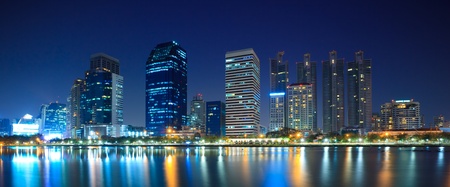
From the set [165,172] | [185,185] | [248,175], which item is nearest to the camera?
[185,185]

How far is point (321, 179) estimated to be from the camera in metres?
37.4

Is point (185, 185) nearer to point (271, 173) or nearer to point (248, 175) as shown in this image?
point (248, 175)

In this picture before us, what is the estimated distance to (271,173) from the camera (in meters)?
41.8

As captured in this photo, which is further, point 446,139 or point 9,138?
point 9,138

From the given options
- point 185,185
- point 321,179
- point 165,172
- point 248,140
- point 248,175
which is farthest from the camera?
point 248,140

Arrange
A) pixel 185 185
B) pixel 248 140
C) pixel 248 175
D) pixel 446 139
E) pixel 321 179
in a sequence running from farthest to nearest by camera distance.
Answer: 1. pixel 248 140
2. pixel 446 139
3. pixel 248 175
4. pixel 321 179
5. pixel 185 185

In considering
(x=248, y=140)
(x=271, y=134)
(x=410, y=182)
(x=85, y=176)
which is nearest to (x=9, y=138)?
(x=248, y=140)

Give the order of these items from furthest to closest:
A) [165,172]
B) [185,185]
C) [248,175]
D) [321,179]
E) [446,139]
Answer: [446,139], [165,172], [248,175], [321,179], [185,185]

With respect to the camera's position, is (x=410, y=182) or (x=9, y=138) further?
(x=9, y=138)

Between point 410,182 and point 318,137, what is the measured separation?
153 m

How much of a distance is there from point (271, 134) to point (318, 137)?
82.6 ft

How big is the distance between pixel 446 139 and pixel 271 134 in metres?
77.0

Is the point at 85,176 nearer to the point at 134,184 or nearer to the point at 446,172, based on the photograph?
the point at 134,184

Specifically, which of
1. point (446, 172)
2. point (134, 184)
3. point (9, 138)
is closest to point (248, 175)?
point (134, 184)
